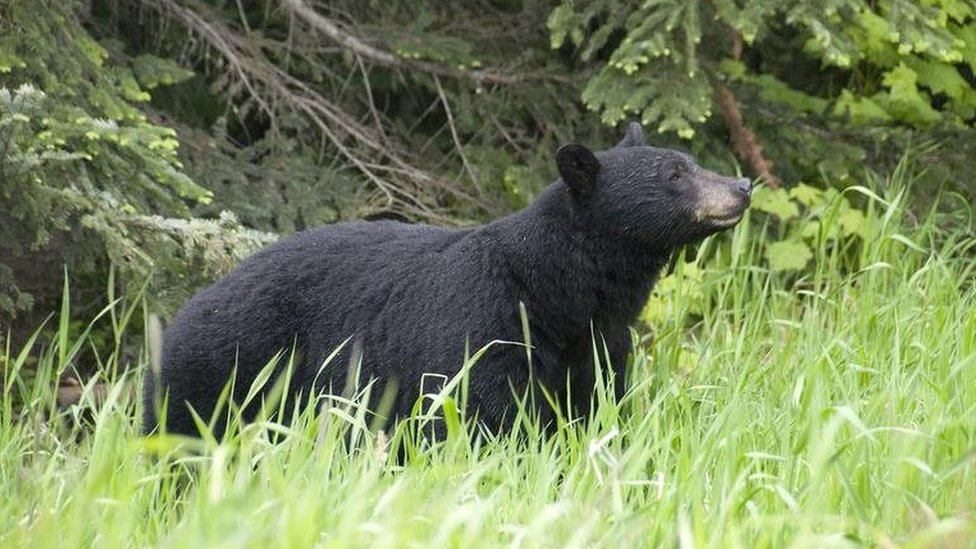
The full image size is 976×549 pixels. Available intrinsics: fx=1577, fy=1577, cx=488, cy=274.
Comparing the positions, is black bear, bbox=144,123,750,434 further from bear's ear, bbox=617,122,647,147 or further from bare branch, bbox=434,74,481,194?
bare branch, bbox=434,74,481,194

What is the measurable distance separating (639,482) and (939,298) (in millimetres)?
2495

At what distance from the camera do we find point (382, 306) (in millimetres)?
5168

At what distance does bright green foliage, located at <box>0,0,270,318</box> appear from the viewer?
5.34 m

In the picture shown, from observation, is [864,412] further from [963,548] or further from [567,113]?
[567,113]

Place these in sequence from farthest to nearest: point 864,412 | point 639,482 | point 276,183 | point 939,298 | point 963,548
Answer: point 276,183
point 939,298
point 864,412
point 639,482
point 963,548

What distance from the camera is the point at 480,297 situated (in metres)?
4.92

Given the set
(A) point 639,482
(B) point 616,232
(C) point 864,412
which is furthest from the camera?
(B) point 616,232

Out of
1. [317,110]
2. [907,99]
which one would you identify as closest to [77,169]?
[317,110]

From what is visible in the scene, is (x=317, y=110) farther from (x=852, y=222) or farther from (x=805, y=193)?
(x=852, y=222)

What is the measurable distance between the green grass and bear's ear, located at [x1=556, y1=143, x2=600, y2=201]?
660mm

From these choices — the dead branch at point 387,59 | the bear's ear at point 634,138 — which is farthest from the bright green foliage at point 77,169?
the bear's ear at point 634,138

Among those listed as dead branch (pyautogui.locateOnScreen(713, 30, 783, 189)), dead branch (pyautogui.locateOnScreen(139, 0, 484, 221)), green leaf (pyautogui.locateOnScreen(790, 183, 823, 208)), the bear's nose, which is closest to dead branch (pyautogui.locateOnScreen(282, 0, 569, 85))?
dead branch (pyautogui.locateOnScreen(139, 0, 484, 221))

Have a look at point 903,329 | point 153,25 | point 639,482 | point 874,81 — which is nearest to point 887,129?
point 874,81

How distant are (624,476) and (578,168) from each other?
174 cm
